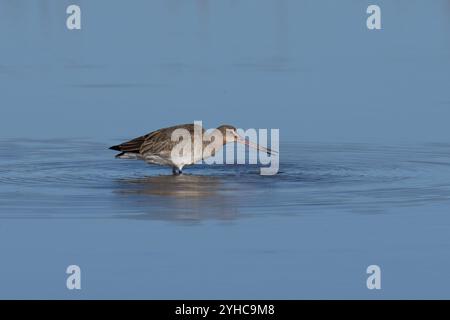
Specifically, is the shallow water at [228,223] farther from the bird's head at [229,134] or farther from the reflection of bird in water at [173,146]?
the bird's head at [229,134]

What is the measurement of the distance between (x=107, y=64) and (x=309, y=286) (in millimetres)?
12644

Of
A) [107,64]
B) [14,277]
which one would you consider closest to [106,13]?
[107,64]

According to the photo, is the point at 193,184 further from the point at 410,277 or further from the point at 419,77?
the point at 419,77

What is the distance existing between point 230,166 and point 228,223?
155 inches

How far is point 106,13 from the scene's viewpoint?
2702 centimetres

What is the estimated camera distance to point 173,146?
1608 centimetres

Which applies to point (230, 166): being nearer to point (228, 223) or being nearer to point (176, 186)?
point (176, 186)

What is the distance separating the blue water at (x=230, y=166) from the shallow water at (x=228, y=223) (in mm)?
28

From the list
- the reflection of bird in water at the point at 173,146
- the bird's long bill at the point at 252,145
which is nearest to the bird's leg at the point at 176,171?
the reflection of bird in water at the point at 173,146

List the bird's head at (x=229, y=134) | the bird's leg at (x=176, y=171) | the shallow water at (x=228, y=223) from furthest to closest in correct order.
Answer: the bird's head at (x=229, y=134) < the bird's leg at (x=176, y=171) < the shallow water at (x=228, y=223)

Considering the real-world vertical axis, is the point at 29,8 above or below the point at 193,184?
above

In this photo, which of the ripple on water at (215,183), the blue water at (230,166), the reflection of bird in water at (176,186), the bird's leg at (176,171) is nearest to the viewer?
the blue water at (230,166)

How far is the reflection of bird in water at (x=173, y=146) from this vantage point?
16.1 m

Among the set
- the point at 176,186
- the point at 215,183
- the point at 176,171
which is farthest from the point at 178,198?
the point at 176,171
